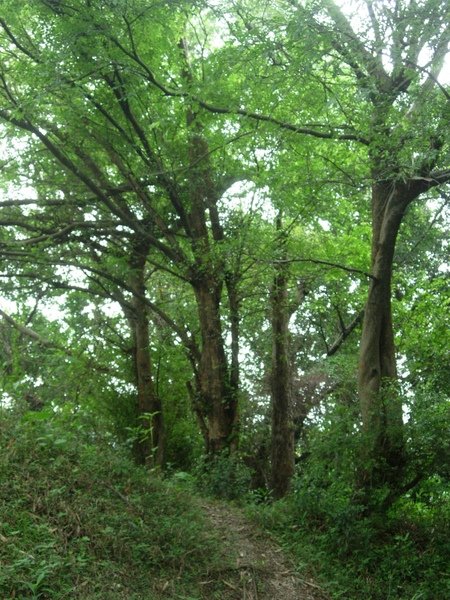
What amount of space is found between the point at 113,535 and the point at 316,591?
2.33 metres

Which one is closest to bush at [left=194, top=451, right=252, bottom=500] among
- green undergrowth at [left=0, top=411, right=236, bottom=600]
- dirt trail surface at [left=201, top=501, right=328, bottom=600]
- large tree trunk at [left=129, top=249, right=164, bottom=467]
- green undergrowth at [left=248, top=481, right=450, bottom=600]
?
green undergrowth at [left=248, top=481, right=450, bottom=600]

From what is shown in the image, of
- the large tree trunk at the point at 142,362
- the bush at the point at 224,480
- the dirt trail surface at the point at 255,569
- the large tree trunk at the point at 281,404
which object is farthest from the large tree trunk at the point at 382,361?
the large tree trunk at the point at 142,362

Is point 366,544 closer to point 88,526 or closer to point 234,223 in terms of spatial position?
point 88,526

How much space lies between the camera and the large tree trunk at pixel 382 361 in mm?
8766

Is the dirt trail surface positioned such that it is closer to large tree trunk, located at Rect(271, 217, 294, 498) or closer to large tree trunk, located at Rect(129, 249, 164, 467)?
large tree trunk, located at Rect(271, 217, 294, 498)

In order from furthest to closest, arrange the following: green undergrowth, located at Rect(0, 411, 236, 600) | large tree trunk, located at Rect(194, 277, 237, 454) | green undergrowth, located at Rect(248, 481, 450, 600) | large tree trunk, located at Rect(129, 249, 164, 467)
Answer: large tree trunk, located at Rect(129, 249, 164, 467) < large tree trunk, located at Rect(194, 277, 237, 454) < green undergrowth, located at Rect(248, 481, 450, 600) < green undergrowth, located at Rect(0, 411, 236, 600)

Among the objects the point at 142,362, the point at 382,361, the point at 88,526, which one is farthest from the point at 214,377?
the point at 88,526

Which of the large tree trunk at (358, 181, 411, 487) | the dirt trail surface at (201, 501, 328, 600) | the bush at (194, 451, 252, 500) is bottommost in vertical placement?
the dirt trail surface at (201, 501, 328, 600)

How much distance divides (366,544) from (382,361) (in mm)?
2749

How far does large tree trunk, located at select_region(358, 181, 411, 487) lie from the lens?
8.77 m

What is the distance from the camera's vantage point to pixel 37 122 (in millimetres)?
10711

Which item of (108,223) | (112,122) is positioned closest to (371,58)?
(112,122)

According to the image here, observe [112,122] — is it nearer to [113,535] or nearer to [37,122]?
[37,122]

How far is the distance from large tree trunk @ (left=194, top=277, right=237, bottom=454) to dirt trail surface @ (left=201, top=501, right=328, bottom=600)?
3.91m
